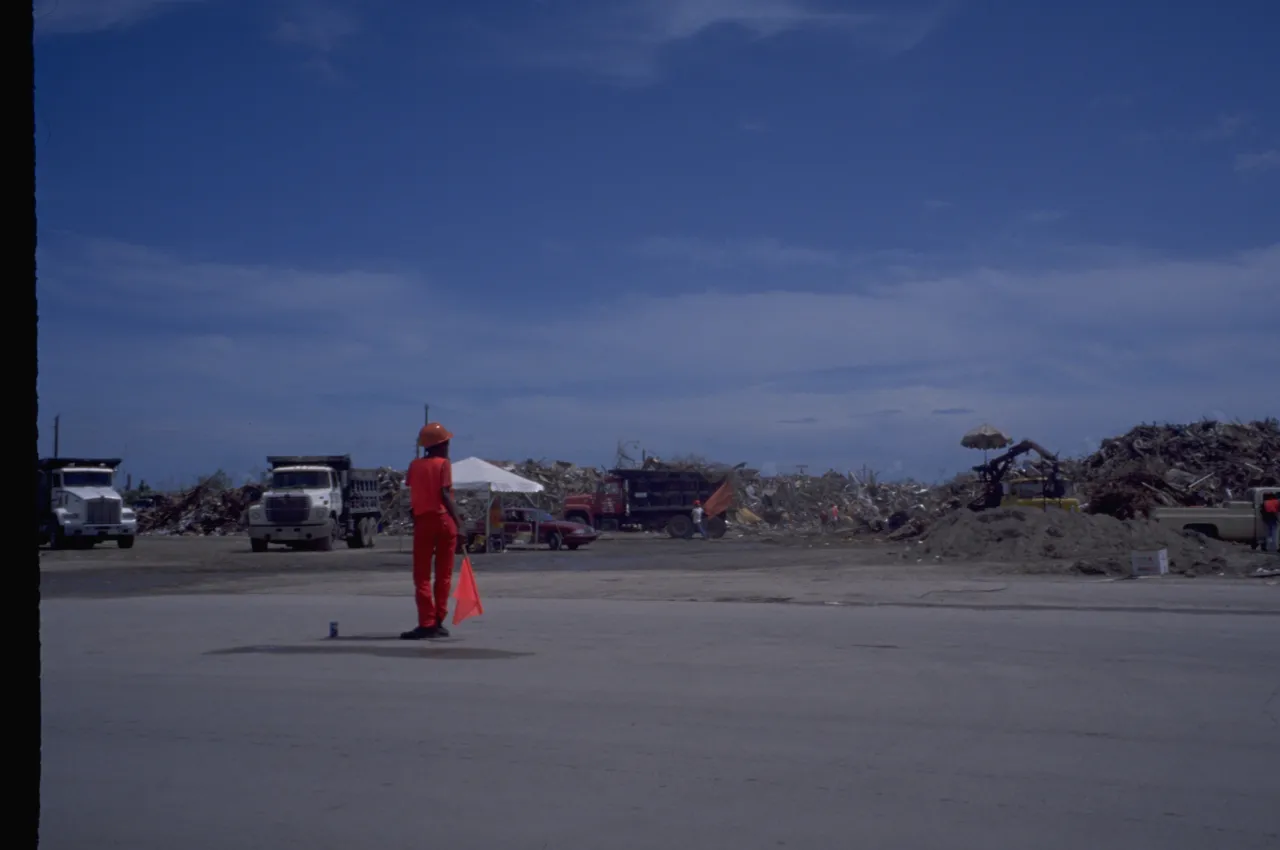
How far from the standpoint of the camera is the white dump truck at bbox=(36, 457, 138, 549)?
39688 mm

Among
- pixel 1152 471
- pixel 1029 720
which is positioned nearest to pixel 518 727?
pixel 1029 720

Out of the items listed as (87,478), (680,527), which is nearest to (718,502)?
(680,527)

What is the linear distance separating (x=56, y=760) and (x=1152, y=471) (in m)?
42.8

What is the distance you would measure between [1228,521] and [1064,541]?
21.0 ft

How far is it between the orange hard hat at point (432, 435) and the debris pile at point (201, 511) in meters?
52.3

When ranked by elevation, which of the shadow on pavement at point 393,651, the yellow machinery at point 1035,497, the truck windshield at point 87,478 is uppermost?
the truck windshield at point 87,478

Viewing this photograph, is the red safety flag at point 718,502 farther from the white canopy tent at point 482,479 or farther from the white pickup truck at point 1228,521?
the white pickup truck at point 1228,521

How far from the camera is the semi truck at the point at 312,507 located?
125 ft

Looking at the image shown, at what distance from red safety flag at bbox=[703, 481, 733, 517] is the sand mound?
62.2ft

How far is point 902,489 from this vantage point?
210 ft

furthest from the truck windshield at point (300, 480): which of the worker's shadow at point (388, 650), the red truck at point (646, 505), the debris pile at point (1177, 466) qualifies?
the worker's shadow at point (388, 650)

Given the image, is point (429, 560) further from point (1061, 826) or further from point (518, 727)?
point (1061, 826)

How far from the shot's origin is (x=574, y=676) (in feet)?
30.4

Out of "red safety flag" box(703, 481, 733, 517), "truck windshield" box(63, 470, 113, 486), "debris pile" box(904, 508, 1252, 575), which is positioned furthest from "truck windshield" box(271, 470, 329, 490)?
"debris pile" box(904, 508, 1252, 575)
